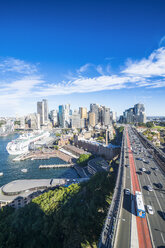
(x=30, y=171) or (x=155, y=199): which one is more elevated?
(x=155, y=199)

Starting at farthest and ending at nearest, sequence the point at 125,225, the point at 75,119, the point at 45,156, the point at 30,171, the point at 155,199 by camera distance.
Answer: the point at 75,119, the point at 45,156, the point at 30,171, the point at 155,199, the point at 125,225

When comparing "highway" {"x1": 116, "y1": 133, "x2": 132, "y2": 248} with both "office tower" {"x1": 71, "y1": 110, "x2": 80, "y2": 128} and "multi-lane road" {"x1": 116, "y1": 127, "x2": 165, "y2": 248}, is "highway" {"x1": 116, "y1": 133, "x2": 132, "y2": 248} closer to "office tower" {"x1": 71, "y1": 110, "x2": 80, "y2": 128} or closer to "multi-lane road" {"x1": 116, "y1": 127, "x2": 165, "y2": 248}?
"multi-lane road" {"x1": 116, "y1": 127, "x2": 165, "y2": 248}

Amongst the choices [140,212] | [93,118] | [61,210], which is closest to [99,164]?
[61,210]

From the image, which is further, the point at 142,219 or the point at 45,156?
the point at 45,156

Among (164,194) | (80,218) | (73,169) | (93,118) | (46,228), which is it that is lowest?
(73,169)

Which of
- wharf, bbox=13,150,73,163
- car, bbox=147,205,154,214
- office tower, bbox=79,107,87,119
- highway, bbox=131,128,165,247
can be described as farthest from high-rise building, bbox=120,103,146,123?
car, bbox=147,205,154,214

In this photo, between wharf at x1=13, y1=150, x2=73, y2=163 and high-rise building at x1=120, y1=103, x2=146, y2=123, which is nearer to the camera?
wharf at x1=13, y1=150, x2=73, y2=163

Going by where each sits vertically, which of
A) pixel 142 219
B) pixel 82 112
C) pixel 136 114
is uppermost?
pixel 82 112

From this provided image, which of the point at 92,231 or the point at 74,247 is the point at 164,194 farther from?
the point at 74,247

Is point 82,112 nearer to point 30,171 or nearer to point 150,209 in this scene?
point 30,171

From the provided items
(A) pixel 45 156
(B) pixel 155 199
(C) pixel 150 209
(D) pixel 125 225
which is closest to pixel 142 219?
(C) pixel 150 209

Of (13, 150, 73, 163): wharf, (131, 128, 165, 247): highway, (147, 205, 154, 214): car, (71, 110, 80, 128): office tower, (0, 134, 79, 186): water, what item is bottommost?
(0, 134, 79, 186): water
